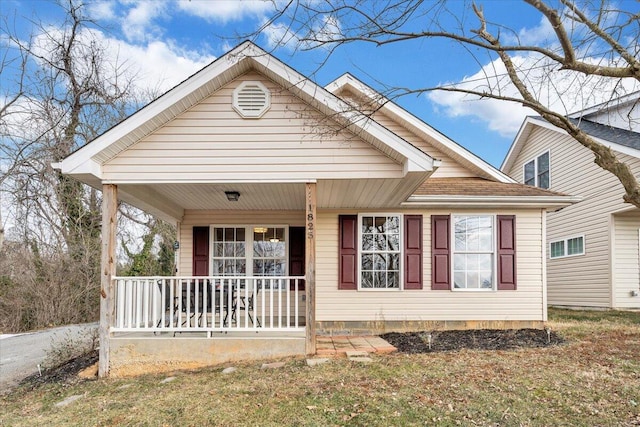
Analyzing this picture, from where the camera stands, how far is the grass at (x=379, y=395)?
414cm

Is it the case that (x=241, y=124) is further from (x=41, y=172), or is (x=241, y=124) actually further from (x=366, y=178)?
(x=41, y=172)

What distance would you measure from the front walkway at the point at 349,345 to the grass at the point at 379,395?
447 mm

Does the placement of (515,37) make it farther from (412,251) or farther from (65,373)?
(65,373)

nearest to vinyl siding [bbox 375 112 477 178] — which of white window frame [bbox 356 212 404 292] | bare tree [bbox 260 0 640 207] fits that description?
white window frame [bbox 356 212 404 292]

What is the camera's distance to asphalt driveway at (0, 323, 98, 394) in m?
7.12

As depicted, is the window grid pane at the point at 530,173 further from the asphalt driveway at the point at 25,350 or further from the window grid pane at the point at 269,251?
the asphalt driveway at the point at 25,350

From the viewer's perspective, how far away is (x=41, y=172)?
46.3ft

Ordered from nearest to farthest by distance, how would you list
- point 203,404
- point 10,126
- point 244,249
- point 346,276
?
point 203,404, point 346,276, point 244,249, point 10,126

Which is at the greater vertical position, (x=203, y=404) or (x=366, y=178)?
(x=366, y=178)

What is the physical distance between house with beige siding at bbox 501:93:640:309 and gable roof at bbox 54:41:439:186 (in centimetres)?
631

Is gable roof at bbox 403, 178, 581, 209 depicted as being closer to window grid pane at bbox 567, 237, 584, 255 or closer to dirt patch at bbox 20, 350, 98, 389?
window grid pane at bbox 567, 237, 584, 255

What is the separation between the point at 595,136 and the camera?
1224cm

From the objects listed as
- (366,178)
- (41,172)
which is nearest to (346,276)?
(366,178)

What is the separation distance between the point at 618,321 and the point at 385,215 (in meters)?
5.78
